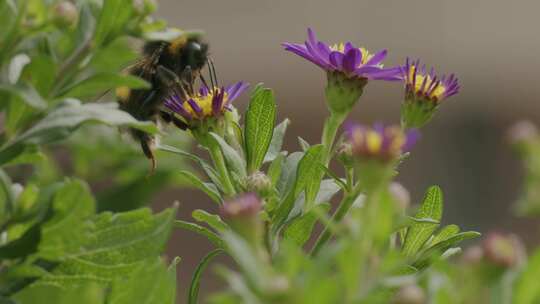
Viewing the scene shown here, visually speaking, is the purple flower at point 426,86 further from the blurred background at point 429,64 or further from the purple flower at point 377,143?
the blurred background at point 429,64

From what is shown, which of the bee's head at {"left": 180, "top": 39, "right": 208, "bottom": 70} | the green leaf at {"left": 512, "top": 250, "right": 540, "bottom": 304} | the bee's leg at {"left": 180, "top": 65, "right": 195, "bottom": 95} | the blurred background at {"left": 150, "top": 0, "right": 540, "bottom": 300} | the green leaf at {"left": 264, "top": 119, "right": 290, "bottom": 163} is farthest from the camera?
the blurred background at {"left": 150, "top": 0, "right": 540, "bottom": 300}

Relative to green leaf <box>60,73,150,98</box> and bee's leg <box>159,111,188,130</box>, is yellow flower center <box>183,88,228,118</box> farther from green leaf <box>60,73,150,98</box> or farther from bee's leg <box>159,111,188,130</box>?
green leaf <box>60,73,150,98</box>

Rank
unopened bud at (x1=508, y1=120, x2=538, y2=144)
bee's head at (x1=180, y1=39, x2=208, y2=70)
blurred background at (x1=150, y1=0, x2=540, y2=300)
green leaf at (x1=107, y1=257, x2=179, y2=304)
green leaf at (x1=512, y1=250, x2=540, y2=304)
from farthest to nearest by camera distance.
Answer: blurred background at (x1=150, y1=0, x2=540, y2=300) < unopened bud at (x1=508, y1=120, x2=538, y2=144) < bee's head at (x1=180, y1=39, x2=208, y2=70) < green leaf at (x1=107, y1=257, x2=179, y2=304) < green leaf at (x1=512, y1=250, x2=540, y2=304)

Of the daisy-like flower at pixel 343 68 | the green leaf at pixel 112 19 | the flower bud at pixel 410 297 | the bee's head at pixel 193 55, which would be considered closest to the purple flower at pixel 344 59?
the daisy-like flower at pixel 343 68

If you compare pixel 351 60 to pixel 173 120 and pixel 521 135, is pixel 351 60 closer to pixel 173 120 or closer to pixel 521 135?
pixel 173 120

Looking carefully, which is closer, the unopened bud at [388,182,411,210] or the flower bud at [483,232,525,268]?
the flower bud at [483,232,525,268]

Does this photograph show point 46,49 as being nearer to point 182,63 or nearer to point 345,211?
point 345,211

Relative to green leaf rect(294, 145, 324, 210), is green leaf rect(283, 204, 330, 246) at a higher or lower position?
lower

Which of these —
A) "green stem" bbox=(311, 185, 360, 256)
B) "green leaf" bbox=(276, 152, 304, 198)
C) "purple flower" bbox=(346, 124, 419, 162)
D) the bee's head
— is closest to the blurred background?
the bee's head

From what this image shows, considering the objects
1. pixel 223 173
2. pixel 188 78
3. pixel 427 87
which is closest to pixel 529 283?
pixel 223 173
